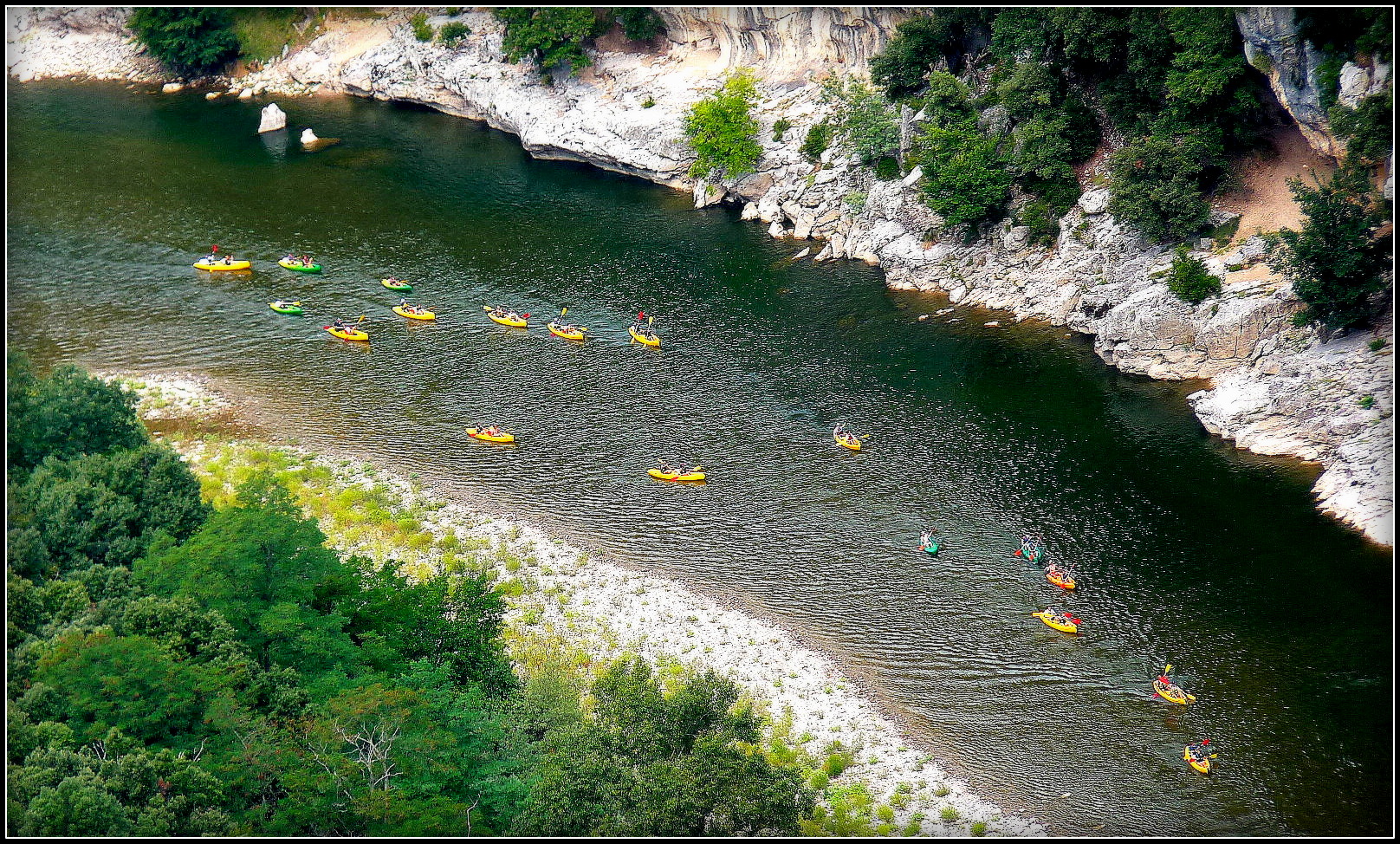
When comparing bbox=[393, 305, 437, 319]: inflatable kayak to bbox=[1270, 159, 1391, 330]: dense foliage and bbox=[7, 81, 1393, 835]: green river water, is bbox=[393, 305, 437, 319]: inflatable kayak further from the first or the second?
bbox=[1270, 159, 1391, 330]: dense foliage

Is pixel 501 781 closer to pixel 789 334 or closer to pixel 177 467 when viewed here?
pixel 177 467

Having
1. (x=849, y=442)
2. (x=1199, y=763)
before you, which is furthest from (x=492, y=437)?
(x=1199, y=763)

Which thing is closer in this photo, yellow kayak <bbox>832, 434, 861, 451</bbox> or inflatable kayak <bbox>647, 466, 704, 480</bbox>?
inflatable kayak <bbox>647, 466, 704, 480</bbox>

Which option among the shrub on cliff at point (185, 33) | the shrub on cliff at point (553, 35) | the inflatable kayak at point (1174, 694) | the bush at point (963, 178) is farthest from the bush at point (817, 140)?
the shrub on cliff at point (185, 33)

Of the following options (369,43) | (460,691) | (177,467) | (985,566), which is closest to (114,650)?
(460,691)

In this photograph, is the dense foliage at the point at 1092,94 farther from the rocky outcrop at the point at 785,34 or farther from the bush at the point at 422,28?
the bush at the point at 422,28

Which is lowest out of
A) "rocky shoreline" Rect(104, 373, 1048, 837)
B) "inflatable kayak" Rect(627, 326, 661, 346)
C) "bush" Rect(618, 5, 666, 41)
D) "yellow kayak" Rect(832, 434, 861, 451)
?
"rocky shoreline" Rect(104, 373, 1048, 837)

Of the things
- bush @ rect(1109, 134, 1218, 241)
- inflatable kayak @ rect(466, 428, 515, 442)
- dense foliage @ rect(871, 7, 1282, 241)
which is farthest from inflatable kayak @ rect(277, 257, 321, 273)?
bush @ rect(1109, 134, 1218, 241)
